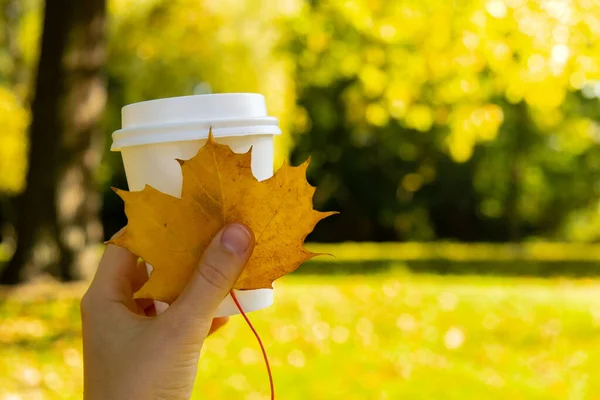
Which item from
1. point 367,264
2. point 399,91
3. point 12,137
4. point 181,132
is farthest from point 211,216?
point 12,137

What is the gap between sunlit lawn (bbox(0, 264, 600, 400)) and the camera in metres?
4.60

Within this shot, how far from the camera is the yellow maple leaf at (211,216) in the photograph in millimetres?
1417

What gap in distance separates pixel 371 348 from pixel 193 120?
4366mm

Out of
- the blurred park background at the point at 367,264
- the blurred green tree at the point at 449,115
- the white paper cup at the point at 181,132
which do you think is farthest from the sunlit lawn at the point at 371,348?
the white paper cup at the point at 181,132

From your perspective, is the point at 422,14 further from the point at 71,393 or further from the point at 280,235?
the point at 280,235

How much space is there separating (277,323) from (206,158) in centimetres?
504

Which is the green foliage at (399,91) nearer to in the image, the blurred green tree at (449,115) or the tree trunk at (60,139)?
the blurred green tree at (449,115)

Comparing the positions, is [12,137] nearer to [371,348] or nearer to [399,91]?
[399,91]

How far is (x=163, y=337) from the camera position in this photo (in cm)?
144

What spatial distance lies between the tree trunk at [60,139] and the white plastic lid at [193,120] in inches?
244

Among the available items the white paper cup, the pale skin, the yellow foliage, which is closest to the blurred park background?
the pale skin

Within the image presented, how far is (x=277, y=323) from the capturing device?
6297 millimetres

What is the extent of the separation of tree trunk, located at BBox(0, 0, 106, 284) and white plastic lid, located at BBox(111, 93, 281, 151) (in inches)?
244

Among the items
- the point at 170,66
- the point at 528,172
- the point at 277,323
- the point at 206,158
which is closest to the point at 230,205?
the point at 206,158
